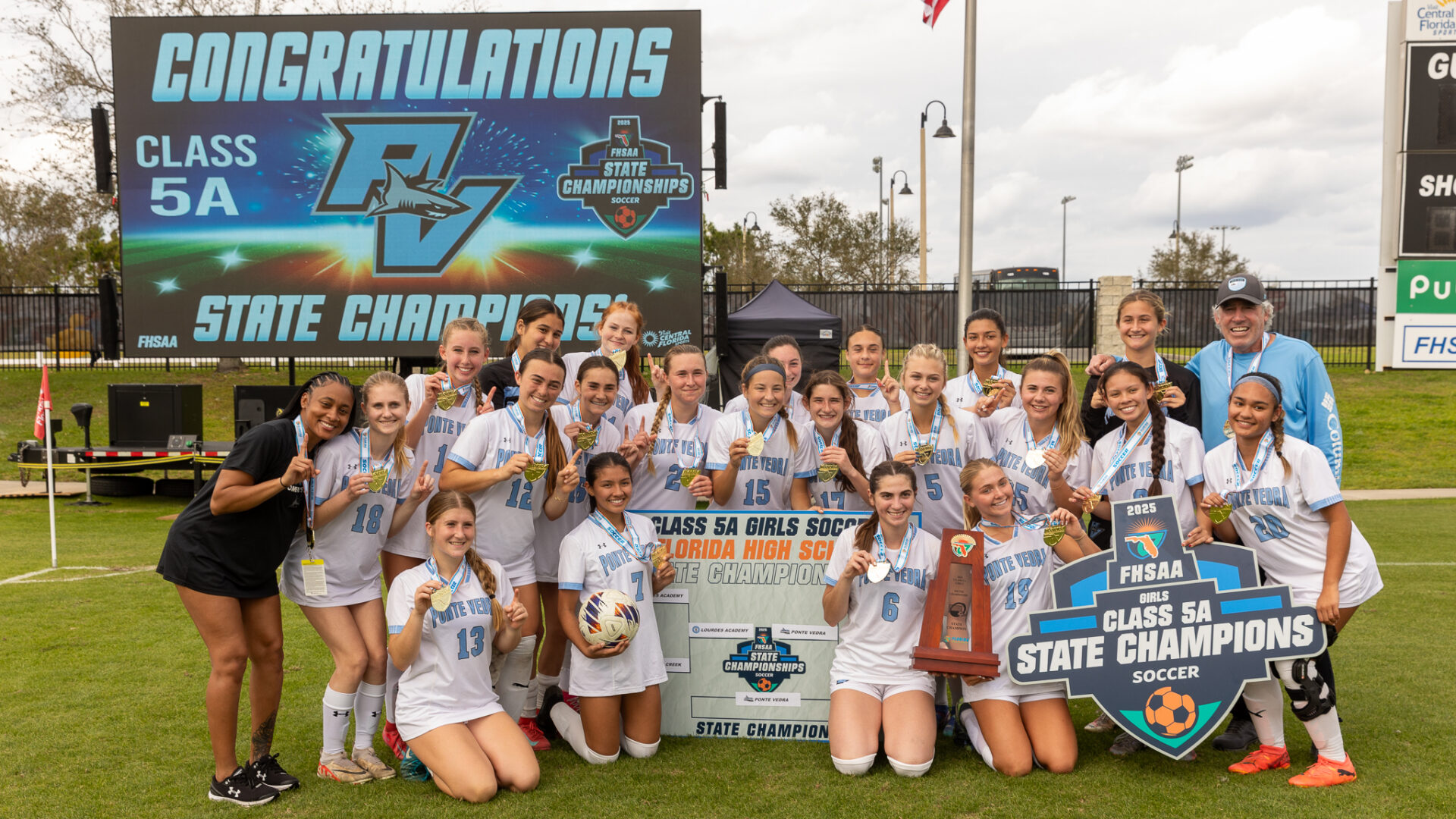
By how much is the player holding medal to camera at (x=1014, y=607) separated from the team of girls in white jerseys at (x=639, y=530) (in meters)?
0.01

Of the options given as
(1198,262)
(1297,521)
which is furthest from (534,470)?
(1198,262)

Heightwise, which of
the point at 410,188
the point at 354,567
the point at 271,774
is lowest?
the point at 271,774

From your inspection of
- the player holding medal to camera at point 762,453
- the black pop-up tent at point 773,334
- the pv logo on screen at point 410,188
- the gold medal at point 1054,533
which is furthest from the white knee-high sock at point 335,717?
the black pop-up tent at point 773,334

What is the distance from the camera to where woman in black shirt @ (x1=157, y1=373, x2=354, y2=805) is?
3.83m

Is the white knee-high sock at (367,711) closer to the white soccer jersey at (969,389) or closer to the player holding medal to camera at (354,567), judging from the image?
the player holding medal to camera at (354,567)

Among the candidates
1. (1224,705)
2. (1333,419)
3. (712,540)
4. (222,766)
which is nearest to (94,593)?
(222,766)

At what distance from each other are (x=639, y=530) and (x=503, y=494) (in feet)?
2.25

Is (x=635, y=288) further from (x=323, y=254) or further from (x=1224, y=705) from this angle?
(x=1224, y=705)

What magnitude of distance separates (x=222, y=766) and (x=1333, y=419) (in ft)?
17.8

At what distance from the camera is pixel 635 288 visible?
12875 millimetres

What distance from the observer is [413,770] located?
4.28 m

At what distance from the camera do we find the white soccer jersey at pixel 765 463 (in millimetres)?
4965

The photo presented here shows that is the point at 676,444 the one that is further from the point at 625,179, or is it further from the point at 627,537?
the point at 625,179

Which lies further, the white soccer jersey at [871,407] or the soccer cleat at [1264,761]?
the white soccer jersey at [871,407]
